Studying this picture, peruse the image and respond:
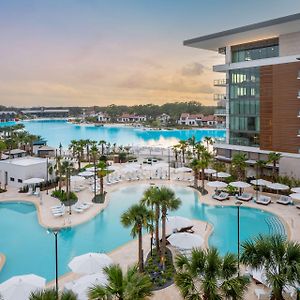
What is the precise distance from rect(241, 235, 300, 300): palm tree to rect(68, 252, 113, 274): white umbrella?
608cm

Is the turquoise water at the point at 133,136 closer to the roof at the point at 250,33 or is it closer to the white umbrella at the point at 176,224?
the roof at the point at 250,33

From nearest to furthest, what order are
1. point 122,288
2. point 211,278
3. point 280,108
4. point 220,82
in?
point 122,288
point 211,278
point 280,108
point 220,82

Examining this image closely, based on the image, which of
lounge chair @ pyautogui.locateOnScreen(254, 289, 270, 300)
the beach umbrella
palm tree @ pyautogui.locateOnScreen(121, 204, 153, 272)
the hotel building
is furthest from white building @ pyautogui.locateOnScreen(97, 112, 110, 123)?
lounge chair @ pyautogui.locateOnScreen(254, 289, 270, 300)

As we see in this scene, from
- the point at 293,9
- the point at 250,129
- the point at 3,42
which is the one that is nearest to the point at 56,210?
the point at 250,129

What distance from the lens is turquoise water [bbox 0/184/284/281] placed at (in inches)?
702

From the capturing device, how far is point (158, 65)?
6575 centimetres

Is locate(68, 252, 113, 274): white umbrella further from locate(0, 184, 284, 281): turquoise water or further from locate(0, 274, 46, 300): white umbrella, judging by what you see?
locate(0, 184, 284, 281): turquoise water

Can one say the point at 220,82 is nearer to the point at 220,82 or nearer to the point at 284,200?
the point at 220,82

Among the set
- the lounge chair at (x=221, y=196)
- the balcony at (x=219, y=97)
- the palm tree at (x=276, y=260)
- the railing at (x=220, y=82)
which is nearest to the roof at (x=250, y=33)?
the railing at (x=220, y=82)

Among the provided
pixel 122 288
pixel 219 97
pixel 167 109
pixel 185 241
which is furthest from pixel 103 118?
pixel 122 288

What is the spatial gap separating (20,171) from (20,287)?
900 inches

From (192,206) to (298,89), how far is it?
50.9ft

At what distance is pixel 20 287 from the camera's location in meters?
11.8

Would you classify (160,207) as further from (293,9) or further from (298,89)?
(293,9)
